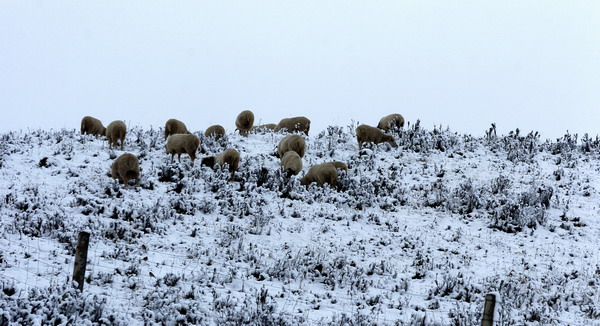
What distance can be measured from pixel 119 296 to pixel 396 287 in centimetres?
444

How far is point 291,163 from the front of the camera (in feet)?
53.9

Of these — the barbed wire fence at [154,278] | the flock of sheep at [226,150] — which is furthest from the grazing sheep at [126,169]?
the barbed wire fence at [154,278]

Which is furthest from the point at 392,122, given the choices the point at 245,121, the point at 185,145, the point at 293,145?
the point at 185,145

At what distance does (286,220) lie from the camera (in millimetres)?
13039

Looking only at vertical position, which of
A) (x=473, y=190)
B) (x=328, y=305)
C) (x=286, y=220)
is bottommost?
(x=328, y=305)

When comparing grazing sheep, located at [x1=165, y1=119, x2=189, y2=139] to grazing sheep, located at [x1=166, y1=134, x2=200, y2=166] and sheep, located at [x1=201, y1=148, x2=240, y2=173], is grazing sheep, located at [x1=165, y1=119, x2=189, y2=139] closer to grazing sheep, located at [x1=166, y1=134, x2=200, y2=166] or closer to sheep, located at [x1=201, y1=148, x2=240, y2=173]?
grazing sheep, located at [x1=166, y1=134, x2=200, y2=166]

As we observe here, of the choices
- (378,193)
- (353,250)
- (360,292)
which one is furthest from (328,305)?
(378,193)

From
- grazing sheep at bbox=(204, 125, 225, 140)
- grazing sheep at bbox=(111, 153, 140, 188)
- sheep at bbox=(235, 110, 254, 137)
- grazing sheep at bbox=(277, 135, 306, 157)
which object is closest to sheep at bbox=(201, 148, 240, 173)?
grazing sheep at bbox=(277, 135, 306, 157)

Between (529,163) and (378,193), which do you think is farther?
(529,163)

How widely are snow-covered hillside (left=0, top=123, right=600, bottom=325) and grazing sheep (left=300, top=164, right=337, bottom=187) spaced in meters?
0.33

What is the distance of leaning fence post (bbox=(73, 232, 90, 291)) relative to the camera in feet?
25.2

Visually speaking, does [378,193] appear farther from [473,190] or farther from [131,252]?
[131,252]

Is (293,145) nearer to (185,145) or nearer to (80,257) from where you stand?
(185,145)

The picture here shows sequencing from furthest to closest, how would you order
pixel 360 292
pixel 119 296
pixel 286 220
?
pixel 286 220, pixel 360 292, pixel 119 296
